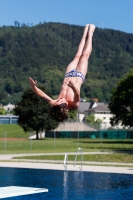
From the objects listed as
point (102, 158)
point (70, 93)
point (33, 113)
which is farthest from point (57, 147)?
point (70, 93)

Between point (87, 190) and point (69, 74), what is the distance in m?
7.19

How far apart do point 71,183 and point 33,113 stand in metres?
45.5

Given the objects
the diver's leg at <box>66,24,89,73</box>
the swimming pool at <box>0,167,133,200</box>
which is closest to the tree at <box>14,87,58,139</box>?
the swimming pool at <box>0,167,133,200</box>

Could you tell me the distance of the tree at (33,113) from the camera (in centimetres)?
6381

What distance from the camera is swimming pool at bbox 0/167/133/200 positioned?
15.6m

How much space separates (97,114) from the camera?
149 m

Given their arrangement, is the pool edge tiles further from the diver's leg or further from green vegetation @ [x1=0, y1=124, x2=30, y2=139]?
green vegetation @ [x1=0, y1=124, x2=30, y2=139]

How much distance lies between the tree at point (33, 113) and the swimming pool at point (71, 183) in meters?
39.6

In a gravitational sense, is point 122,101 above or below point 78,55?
above

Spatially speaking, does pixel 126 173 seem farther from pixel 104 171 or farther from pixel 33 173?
pixel 33 173

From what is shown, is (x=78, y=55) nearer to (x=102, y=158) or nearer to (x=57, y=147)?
(x=102, y=158)

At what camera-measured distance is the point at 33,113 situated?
210 feet

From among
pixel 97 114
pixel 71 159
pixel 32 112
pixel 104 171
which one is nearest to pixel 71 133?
pixel 32 112

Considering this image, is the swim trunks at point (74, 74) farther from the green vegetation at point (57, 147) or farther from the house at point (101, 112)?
the house at point (101, 112)
